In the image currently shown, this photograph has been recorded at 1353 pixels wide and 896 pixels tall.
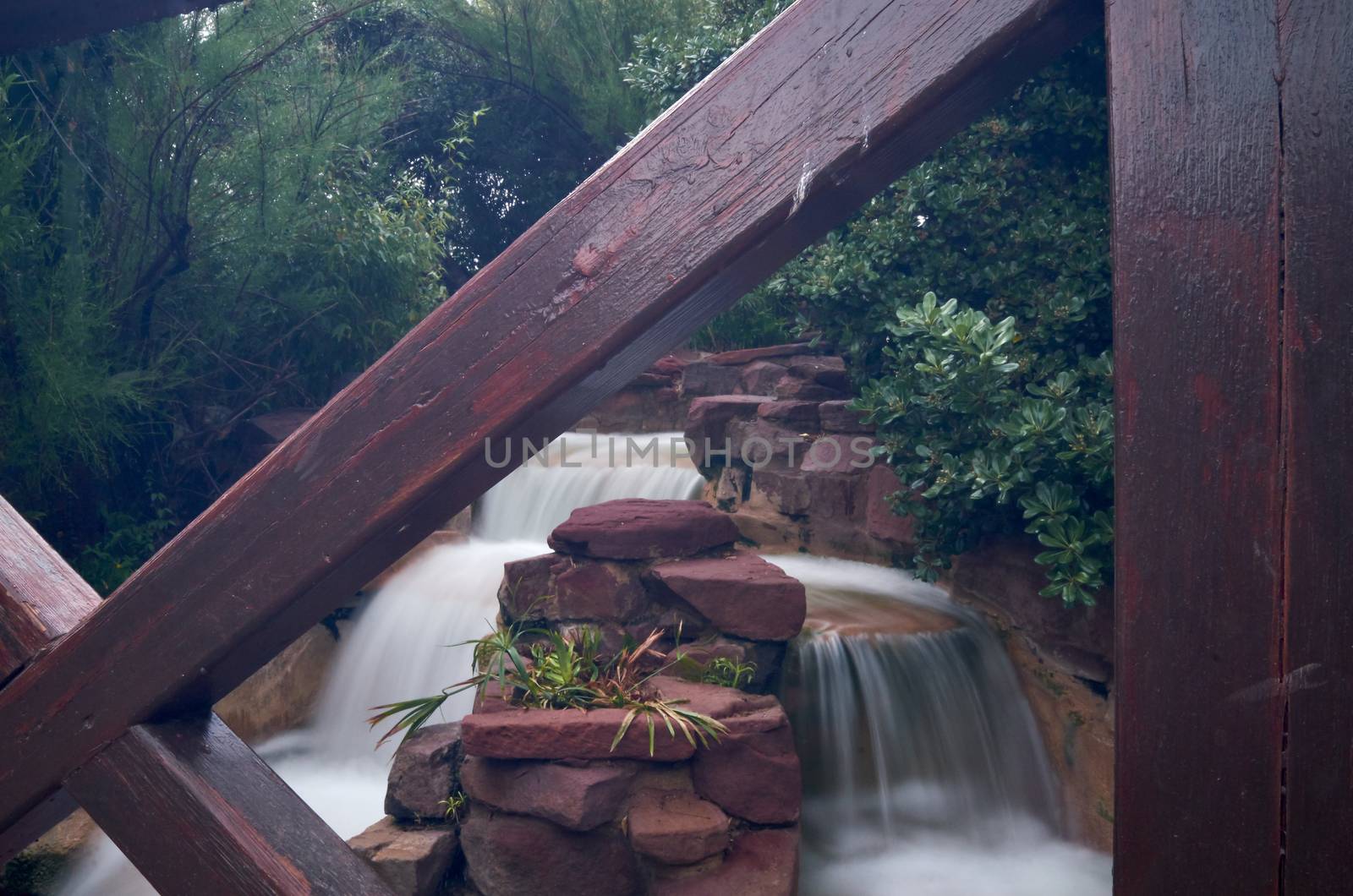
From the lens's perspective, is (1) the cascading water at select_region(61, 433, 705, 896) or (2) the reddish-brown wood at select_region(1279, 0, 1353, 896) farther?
(1) the cascading water at select_region(61, 433, 705, 896)

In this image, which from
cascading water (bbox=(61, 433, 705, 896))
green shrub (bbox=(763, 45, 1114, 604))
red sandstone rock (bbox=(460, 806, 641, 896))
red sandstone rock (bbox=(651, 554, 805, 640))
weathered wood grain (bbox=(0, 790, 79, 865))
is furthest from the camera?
cascading water (bbox=(61, 433, 705, 896))

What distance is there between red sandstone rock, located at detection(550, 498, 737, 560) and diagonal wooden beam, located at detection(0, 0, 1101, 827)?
107 inches

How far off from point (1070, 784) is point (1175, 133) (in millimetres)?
3604

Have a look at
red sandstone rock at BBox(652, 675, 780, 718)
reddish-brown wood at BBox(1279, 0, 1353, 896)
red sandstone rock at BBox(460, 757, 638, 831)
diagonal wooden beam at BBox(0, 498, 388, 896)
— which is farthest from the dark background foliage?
diagonal wooden beam at BBox(0, 498, 388, 896)

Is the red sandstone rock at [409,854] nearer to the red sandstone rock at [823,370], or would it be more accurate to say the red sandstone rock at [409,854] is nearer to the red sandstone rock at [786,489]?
the red sandstone rock at [786,489]

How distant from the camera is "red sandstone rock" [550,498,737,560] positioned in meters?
3.80

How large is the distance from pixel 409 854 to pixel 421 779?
0.85 feet

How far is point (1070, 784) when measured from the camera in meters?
3.87

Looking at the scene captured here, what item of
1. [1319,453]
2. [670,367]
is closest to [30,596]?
[1319,453]

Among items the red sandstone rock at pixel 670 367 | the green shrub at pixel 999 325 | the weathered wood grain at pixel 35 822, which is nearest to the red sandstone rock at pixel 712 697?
the green shrub at pixel 999 325

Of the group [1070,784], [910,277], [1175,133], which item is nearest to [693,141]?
[1175,133]

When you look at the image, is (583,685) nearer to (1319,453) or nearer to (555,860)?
(555,860)

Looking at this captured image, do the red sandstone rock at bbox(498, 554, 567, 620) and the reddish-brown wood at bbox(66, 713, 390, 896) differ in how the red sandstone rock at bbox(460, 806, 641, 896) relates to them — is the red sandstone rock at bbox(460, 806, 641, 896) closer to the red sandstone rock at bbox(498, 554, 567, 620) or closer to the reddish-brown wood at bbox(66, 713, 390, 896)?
the red sandstone rock at bbox(498, 554, 567, 620)

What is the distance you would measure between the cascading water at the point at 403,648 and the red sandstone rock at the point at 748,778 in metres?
1.10
